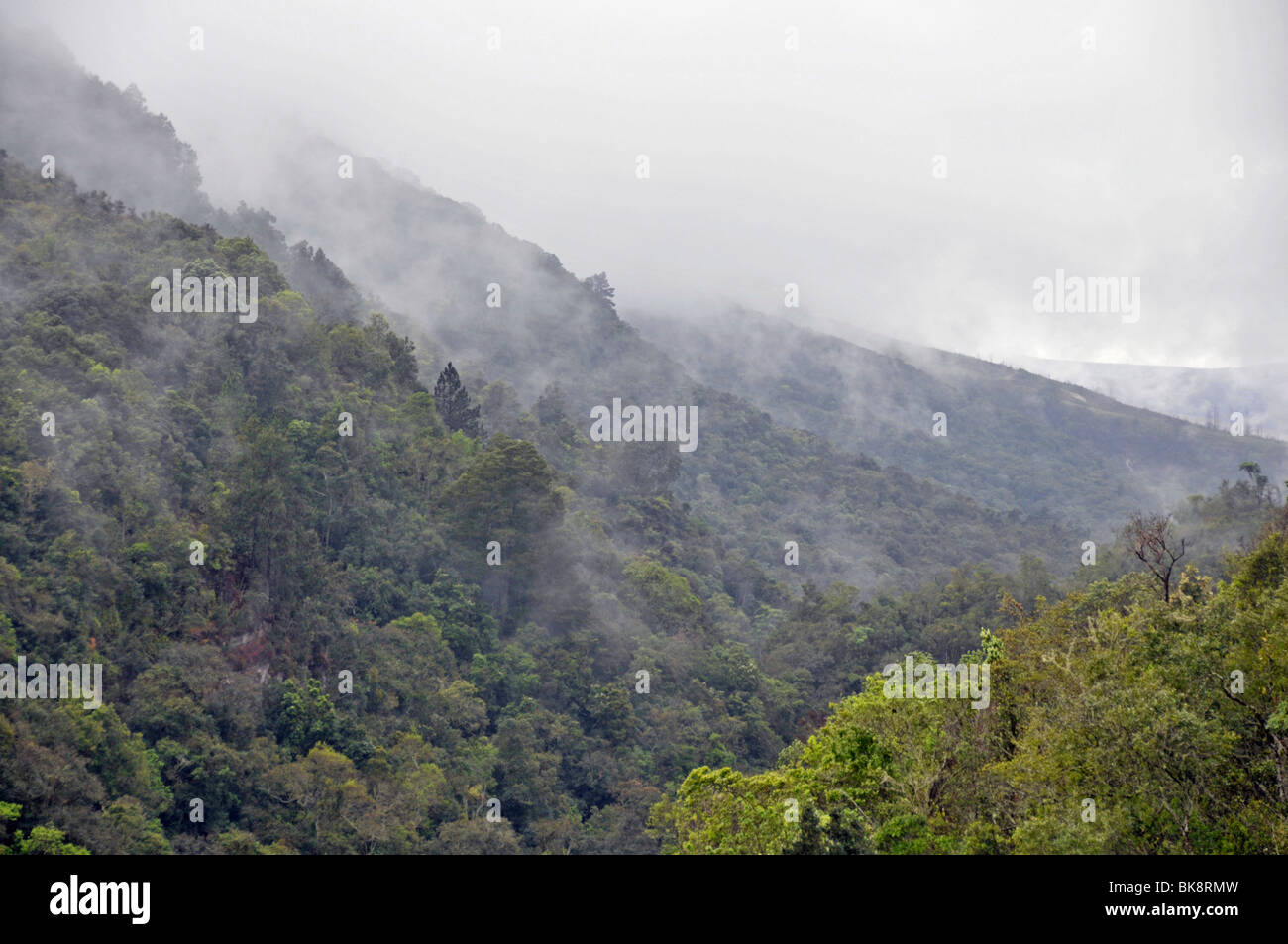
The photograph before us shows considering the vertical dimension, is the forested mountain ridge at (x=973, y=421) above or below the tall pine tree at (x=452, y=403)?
above

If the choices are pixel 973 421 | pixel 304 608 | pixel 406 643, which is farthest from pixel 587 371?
pixel 973 421

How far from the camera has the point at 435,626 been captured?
116ft

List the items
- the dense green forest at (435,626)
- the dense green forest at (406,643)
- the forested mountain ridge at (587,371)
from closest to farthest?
1. the dense green forest at (435,626)
2. the dense green forest at (406,643)
3. the forested mountain ridge at (587,371)

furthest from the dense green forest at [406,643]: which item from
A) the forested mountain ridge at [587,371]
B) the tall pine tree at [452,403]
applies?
the forested mountain ridge at [587,371]

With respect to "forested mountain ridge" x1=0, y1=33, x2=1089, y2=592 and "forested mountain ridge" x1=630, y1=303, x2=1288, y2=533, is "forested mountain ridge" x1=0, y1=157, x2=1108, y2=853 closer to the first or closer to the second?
"forested mountain ridge" x1=0, y1=33, x2=1089, y2=592

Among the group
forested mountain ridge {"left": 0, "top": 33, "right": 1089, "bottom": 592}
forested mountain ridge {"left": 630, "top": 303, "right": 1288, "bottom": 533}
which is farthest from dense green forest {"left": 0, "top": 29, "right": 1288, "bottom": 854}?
forested mountain ridge {"left": 630, "top": 303, "right": 1288, "bottom": 533}

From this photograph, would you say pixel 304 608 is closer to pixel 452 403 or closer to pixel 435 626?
pixel 435 626

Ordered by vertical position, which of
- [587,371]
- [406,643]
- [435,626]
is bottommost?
[406,643]

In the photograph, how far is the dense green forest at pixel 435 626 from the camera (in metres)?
13.8

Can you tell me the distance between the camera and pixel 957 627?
45.1 meters

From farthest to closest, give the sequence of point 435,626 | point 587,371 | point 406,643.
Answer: point 587,371, point 435,626, point 406,643

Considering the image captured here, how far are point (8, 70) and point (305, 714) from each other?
44.3m

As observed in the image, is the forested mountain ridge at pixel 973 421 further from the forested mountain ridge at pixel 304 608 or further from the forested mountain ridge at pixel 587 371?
the forested mountain ridge at pixel 304 608

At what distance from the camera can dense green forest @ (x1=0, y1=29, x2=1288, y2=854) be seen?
1383 centimetres
